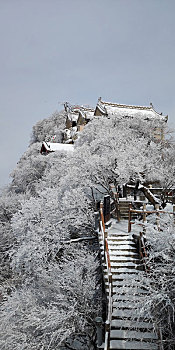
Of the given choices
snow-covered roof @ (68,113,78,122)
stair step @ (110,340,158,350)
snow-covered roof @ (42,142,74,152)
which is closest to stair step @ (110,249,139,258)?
stair step @ (110,340,158,350)

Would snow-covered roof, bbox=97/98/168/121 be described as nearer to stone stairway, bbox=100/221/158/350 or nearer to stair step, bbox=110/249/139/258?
stair step, bbox=110/249/139/258

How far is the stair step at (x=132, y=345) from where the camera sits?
7605mm

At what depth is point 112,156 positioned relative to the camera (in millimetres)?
19000

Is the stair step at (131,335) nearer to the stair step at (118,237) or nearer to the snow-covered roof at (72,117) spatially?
the stair step at (118,237)

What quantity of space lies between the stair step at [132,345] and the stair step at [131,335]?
14cm

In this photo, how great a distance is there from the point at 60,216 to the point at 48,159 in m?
14.0

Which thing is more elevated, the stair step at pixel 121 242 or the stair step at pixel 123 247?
the stair step at pixel 121 242

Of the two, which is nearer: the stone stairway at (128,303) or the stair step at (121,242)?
the stone stairway at (128,303)

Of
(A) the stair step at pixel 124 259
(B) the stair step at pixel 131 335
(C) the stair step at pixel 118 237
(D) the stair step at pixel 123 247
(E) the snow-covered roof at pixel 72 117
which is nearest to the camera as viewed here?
(B) the stair step at pixel 131 335

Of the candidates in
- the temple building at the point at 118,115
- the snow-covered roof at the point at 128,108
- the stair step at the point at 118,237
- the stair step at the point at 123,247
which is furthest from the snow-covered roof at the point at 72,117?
the stair step at the point at 123,247

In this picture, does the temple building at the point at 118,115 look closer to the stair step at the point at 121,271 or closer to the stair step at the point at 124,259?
the stair step at the point at 124,259

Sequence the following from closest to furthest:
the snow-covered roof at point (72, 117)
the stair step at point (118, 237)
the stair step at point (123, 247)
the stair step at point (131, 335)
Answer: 1. the stair step at point (131, 335)
2. the stair step at point (123, 247)
3. the stair step at point (118, 237)
4. the snow-covered roof at point (72, 117)

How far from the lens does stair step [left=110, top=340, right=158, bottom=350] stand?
761cm

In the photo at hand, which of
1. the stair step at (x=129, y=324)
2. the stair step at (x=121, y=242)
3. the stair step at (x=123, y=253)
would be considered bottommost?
the stair step at (x=129, y=324)
